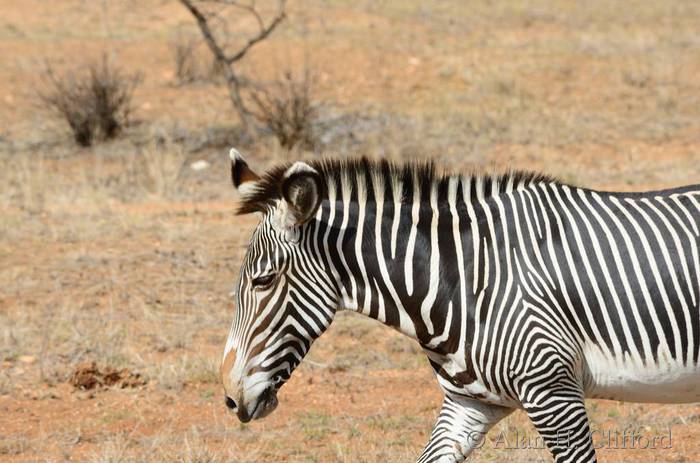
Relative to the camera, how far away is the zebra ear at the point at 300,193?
394 centimetres

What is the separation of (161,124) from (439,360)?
1354cm

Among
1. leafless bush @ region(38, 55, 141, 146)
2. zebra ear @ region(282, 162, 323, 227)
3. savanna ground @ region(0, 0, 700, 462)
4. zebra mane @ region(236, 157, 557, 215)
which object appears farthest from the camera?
leafless bush @ region(38, 55, 141, 146)

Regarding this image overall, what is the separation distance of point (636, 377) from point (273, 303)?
142cm

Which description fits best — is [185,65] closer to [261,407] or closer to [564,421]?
[261,407]

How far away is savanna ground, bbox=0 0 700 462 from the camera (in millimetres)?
6430

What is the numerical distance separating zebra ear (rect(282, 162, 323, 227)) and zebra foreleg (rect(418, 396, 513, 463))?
3.25ft

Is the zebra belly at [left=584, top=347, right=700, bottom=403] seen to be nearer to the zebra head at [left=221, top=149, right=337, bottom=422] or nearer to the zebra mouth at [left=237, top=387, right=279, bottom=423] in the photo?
the zebra head at [left=221, top=149, right=337, bottom=422]

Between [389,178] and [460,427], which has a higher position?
[389,178]

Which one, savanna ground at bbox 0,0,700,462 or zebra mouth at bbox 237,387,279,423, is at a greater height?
zebra mouth at bbox 237,387,279,423

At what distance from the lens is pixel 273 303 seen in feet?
13.6

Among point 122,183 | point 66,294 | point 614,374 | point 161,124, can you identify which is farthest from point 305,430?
point 161,124

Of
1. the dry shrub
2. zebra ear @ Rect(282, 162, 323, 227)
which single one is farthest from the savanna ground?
zebra ear @ Rect(282, 162, 323, 227)

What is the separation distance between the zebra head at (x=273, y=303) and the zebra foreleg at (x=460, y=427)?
0.65 meters

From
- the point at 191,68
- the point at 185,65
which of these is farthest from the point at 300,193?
the point at 185,65
